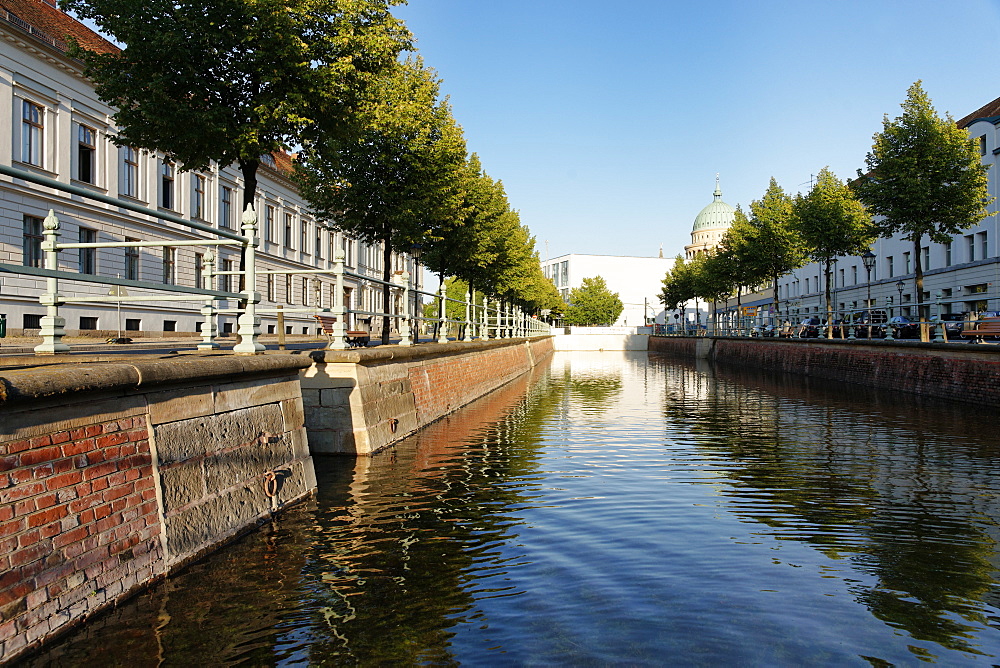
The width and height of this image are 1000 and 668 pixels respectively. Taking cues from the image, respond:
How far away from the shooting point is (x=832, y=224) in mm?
32781

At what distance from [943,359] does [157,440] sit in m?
19.0

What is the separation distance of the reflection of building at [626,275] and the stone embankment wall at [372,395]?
5275 inches

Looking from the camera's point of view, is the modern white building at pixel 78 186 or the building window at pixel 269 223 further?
the building window at pixel 269 223

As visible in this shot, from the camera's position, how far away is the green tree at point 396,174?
18406 mm

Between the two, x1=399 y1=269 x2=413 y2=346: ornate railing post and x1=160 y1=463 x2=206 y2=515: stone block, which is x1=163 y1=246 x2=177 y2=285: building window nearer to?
x1=399 y1=269 x2=413 y2=346: ornate railing post

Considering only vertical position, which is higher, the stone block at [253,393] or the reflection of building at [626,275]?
the reflection of building at [626,275]

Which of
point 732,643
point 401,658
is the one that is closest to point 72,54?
point 401,658

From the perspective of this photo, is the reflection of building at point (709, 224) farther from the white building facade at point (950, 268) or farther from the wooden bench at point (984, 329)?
the wooden bench at point (984, 329)

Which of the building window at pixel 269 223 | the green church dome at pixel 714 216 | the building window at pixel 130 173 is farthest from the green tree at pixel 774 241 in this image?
the green church dome at pixel 714 216

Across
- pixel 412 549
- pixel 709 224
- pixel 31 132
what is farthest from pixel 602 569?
pixel 709 224

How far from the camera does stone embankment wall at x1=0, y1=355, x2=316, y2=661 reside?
3891mm

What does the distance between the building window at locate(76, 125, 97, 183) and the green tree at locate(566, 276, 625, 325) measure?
348ft

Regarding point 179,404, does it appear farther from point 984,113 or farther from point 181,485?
point 984,113

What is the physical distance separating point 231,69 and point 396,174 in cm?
642
